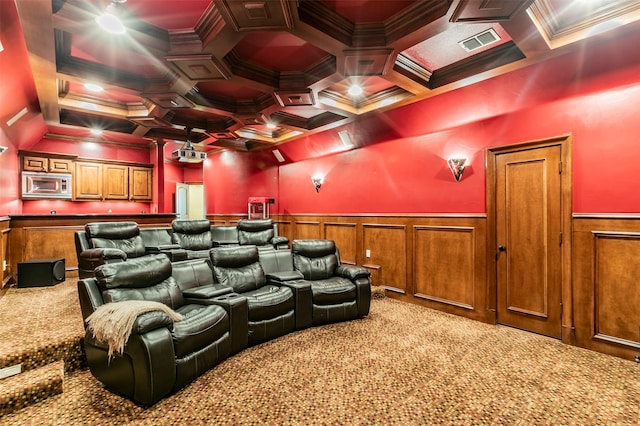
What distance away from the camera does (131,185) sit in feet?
25.9

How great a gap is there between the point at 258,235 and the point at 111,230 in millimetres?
2211

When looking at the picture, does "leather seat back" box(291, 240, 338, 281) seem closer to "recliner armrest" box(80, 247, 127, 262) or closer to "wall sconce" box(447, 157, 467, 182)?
"wall sconce" box(447, 157, 467, 182)

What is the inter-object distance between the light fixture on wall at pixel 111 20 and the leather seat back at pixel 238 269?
227 cm

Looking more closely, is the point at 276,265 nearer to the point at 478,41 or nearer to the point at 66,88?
the point at 478,41

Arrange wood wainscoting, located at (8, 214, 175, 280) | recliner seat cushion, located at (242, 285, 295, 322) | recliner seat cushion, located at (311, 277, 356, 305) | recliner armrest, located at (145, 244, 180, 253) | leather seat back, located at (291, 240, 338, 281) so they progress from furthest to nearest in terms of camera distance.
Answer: wood wainscoting, located at (8, 214, 175, 280), recliner armrest, located at (145, 244, 180, 253), leather seat back, located at (291, 240, 338, 281), recliner seat cushion, located at (311, 277, 356, 305), recliner seat cushion, located at (242, 285, 295, 322)

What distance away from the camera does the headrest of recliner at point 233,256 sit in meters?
3.53

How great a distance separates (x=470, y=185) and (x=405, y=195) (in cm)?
95

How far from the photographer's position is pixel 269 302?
318cm

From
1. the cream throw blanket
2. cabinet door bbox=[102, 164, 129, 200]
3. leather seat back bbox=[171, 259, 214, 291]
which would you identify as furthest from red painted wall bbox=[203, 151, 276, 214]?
the cream throw blanket

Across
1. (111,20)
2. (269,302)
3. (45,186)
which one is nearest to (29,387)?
(269,302)

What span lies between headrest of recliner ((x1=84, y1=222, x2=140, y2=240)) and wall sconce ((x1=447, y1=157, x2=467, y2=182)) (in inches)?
179

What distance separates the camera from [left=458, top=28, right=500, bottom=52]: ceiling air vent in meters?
2.95

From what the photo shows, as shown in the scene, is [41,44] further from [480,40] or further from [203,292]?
[480,40]

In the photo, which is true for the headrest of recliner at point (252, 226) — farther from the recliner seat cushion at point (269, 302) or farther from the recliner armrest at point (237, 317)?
the recliner armrest at point (237, 317)
